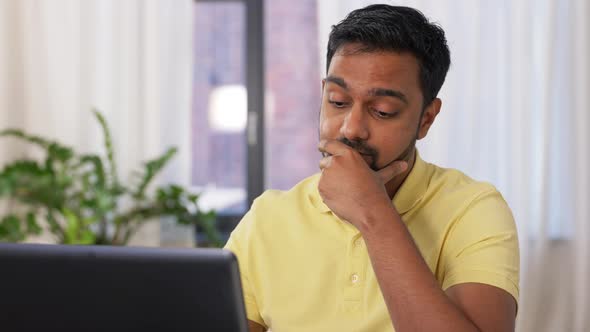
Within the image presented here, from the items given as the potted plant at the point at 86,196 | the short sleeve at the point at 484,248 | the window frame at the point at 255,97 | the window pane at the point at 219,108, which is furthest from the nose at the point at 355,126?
the window pane at the point at 219,108

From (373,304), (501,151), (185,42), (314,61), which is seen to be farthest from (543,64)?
(373,304)

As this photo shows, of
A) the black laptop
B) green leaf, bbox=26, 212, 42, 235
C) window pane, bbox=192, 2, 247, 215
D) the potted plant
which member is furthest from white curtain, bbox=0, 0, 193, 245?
the black laptop

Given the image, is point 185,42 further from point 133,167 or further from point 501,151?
point 501,151

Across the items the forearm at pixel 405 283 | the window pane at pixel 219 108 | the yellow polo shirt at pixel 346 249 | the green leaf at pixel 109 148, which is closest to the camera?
the forearm at pixel 405 283

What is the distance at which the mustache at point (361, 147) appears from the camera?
1.39 m

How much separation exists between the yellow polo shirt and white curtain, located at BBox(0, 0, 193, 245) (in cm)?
237

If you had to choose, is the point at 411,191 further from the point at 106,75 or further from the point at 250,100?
the point at 106,75

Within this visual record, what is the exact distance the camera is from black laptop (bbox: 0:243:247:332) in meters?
0.77

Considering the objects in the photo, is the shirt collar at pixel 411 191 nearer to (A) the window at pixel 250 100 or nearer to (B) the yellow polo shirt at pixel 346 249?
(B) the yellow polo shirt at pixel 346 249

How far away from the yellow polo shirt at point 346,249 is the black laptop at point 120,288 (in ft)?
2.15

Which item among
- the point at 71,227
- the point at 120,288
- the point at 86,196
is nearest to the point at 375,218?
the point at 120,288

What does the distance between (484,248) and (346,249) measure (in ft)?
0.92

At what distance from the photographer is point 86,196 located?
12.4 feet

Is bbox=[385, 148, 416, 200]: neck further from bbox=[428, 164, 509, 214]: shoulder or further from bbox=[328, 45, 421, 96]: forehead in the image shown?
bbox=[328, 45, 421, 96]: forehead
